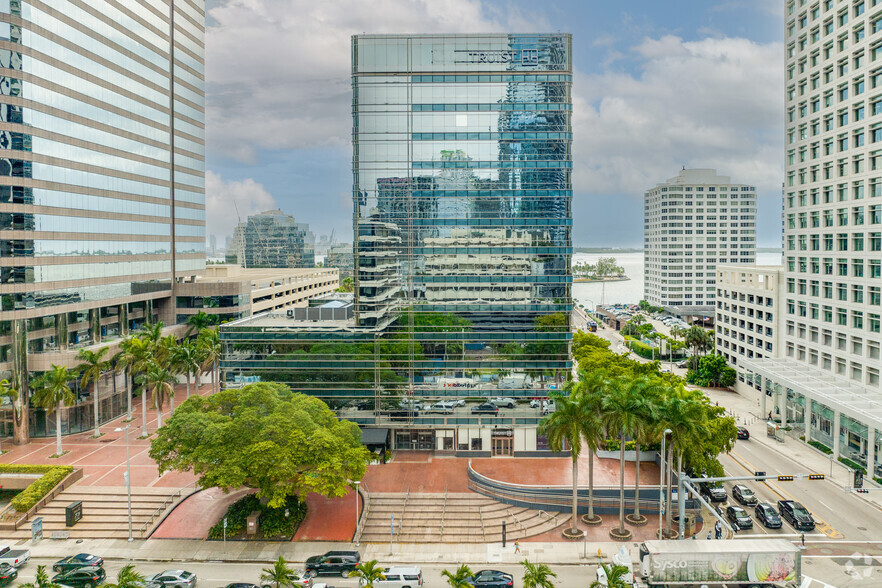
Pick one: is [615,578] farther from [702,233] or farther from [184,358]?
[702,233]

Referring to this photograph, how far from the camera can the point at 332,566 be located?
39406mm

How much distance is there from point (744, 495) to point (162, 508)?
162 ft

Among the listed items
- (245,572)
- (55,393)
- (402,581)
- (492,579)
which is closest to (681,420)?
(492,579)

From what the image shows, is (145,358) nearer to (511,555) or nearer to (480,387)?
(480,387)

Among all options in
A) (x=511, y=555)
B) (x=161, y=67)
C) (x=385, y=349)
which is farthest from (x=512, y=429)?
(x=161, y=67)

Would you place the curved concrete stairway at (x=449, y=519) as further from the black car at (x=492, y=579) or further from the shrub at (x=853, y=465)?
the shrub at (x=853, y=465)

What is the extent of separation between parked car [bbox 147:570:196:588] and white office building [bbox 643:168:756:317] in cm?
17232

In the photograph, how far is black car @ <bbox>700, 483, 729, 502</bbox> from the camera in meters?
49.9

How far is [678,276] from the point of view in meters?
184

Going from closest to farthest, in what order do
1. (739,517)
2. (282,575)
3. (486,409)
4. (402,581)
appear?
(282,575), (402,581), (739,517), (486,409)

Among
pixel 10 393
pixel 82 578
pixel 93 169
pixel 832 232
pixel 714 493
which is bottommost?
pixel 82 578

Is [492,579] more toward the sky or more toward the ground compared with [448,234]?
more toward the ground

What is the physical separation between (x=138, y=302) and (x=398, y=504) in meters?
56.8

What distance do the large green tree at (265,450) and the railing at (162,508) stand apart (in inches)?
228
